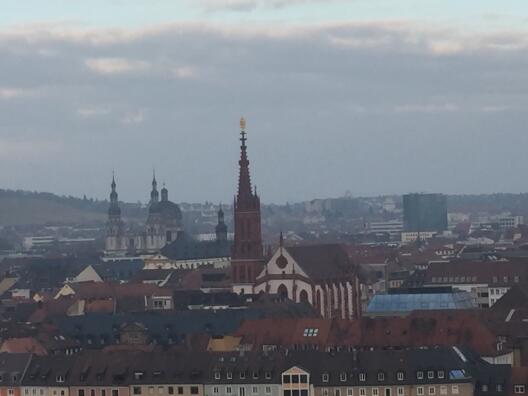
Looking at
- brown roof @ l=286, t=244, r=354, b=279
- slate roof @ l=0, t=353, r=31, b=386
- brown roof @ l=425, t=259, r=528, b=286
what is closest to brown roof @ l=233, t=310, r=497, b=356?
slate roof @ l=0, t=353, r=31, b=386

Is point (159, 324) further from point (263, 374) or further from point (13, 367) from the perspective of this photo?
point (263, 374)

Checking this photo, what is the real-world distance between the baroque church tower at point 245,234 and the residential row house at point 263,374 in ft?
181

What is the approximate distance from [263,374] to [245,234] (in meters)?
61.5

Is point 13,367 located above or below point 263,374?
above

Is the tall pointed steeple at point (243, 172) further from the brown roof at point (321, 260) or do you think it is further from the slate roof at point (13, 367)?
the slate roof at point (13, 367)

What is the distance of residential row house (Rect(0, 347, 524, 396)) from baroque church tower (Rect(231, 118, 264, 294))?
55236 millimetres

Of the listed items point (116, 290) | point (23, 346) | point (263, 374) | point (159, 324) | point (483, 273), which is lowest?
point (263, 374)

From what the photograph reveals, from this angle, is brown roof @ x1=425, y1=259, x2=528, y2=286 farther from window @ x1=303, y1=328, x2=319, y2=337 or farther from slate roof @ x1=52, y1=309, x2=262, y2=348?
window @ x1=303, y1=328, x2=319, y2=337

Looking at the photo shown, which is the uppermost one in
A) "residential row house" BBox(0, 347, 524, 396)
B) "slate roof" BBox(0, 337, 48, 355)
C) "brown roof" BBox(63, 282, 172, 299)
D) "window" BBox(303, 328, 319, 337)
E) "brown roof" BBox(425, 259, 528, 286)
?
"brown roof" BBox(425, 259, 528, 286)

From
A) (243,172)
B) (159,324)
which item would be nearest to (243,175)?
(243,172)

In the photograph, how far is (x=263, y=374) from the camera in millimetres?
100250

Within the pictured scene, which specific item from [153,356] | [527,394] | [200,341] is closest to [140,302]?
[200,341]

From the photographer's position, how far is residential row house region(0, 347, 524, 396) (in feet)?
321

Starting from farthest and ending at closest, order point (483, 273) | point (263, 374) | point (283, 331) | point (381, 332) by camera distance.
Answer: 1. point (483, 273)
2. point (283, 331)
3. point (381, 332)
4. point (263, 374)
